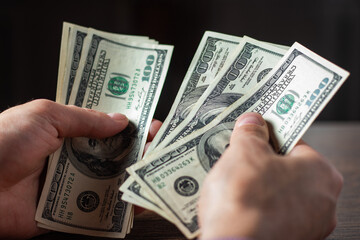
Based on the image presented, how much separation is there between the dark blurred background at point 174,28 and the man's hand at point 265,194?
6.84ft

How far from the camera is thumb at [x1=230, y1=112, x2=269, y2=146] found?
71cm

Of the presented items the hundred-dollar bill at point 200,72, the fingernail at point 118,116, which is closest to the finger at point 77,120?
the fingernail at point 118,116

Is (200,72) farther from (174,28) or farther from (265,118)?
(174,28)

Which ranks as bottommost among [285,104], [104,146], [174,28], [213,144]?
[174,28]

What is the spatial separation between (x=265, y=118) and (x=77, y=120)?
1.18 ft

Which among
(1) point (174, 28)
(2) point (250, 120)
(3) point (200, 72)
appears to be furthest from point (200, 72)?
(1) point (174, 28)

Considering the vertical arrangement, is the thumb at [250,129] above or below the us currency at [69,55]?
above

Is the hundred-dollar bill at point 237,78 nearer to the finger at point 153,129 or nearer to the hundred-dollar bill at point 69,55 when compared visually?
the finger at point 153,129

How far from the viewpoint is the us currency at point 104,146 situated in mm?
853

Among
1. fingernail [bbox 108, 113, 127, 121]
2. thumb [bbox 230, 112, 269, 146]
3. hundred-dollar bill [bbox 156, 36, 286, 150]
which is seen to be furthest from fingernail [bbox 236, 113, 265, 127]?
fingernail [bbox 108, 113, 127, 121]

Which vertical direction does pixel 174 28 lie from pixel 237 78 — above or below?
below

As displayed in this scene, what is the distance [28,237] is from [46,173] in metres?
0.13

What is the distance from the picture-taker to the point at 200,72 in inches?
40.6

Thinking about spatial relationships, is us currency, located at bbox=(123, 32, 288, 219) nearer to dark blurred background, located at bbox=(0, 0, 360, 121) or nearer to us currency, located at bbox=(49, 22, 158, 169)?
us currency, located at bbox=(49, 22, 158, 169)
